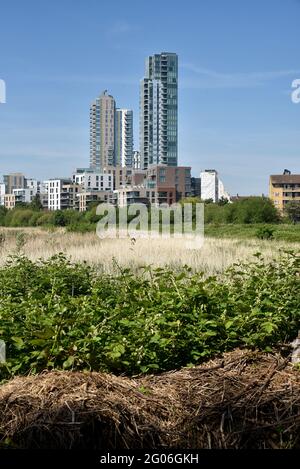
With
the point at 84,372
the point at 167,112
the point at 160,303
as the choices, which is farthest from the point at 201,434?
the point at 167,112

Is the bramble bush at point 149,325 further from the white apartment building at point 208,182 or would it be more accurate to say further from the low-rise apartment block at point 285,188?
the low-rise apartment block at point 285,188

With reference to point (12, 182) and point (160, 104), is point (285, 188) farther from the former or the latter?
point (160, 104)

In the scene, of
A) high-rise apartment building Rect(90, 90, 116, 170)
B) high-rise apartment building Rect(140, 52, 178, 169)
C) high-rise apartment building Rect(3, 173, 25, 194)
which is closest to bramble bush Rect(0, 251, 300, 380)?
high-rise apartment building Rect(140, 52, 178, 169)

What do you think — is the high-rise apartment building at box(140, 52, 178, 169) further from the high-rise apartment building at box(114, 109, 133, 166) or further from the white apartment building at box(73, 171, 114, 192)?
the white apartment building at box(73, 171, 114, 192)

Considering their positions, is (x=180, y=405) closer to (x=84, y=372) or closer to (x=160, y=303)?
(x=84, y=372)

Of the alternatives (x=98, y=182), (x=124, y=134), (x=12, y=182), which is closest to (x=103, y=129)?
(x=124, y=134)

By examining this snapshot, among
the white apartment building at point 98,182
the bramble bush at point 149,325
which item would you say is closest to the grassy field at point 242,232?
the white apartment building at point 98,182

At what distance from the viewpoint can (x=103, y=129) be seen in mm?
19078

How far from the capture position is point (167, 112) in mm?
16984

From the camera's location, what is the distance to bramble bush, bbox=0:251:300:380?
3.11 metres

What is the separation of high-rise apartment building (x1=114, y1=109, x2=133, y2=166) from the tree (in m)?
17.0

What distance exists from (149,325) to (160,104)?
45.1ft

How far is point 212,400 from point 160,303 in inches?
40.8

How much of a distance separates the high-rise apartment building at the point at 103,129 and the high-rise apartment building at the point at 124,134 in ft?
0.83
